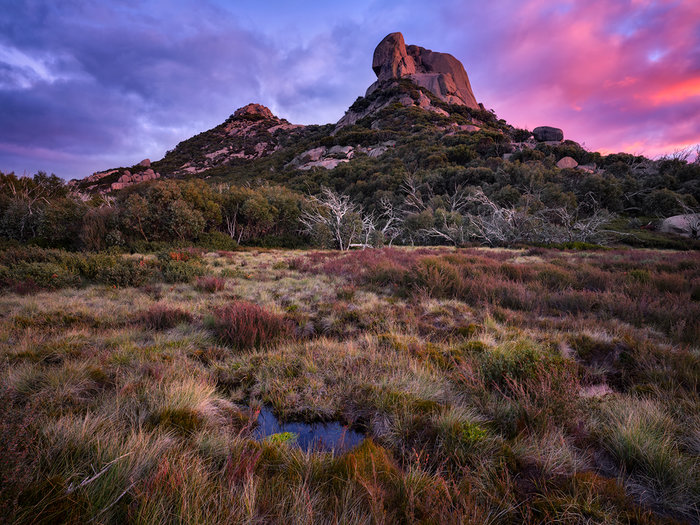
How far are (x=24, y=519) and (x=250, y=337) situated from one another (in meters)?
3.18

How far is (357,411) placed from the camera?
278 centimetres

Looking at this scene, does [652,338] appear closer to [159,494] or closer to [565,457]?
[565,457]

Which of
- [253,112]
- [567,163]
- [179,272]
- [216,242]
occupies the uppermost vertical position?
[253,112]

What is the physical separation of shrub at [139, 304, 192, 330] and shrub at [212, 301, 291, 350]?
75cm

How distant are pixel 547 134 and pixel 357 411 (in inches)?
3511

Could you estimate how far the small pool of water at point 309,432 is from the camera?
2.39 m

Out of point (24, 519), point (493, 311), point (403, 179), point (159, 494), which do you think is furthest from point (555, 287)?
point (403, 179)

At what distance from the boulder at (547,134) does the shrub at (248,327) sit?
282 feet

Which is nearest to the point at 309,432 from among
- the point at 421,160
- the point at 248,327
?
the point at 248,327

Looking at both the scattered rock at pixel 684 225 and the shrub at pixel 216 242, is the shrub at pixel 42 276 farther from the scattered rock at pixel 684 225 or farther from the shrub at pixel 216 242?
the scattered rock at pixel 684 225

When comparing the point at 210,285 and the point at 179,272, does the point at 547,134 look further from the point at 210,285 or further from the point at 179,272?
the point at 179,272

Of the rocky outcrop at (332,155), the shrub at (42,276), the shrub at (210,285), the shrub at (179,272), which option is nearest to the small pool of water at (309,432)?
the shrub at (210,285)

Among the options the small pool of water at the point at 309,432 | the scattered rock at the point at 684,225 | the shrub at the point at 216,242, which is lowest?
the small pool of water at the point at 309,432

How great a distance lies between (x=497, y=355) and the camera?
3590 millimetres
